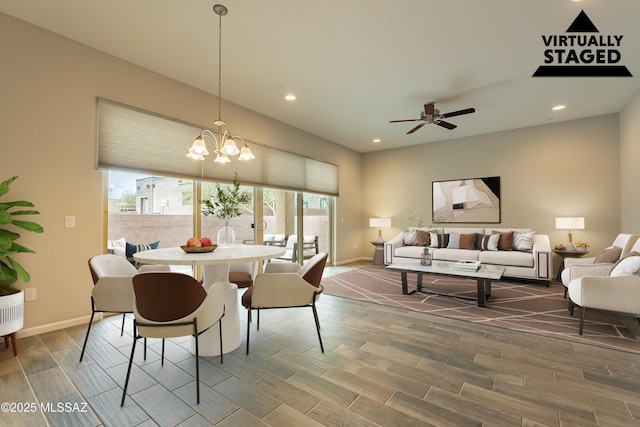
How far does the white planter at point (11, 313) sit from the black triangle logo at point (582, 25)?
5426 mm

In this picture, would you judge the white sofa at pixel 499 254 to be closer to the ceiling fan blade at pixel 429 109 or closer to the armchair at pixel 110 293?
the ceiling fan blade at pixel 429 109

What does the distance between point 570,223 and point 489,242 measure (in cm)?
126

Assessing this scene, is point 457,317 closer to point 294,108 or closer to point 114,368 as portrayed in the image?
point 114,368

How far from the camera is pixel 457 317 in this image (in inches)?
126

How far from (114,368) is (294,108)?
4063 mm

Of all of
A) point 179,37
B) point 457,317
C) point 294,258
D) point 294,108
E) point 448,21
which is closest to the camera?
point 448,21

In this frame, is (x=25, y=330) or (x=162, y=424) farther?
(x=25, y=330)

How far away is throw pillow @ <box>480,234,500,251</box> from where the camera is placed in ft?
17.8

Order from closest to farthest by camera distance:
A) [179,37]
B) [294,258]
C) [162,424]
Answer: [162,424] → [179,37] → [294,258]

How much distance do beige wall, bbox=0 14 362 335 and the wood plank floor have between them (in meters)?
0.50

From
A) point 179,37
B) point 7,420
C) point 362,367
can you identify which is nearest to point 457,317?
point 362,367

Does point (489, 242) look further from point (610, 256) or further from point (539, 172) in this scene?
point (610, 256)

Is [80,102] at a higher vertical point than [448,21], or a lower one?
lower

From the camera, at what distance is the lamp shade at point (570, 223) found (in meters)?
4.87
